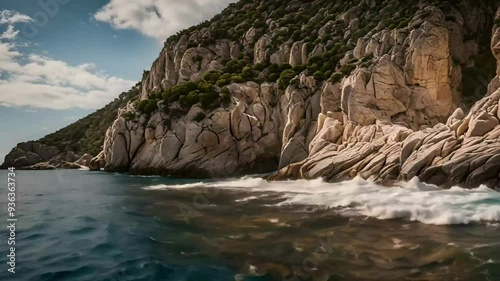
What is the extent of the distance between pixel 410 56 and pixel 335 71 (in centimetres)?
1190

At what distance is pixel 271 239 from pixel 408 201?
1085cm

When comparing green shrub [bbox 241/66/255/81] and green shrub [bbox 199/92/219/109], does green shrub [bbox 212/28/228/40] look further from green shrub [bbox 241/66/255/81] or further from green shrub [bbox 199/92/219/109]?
green shrub [bbox 199/92/219/109]

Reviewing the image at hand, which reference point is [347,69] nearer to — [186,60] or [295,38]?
[295,38]

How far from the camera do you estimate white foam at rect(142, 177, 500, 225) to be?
17906 mm

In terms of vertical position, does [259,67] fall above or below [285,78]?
above

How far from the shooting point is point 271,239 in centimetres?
1487

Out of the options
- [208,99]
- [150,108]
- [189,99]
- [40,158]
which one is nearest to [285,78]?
[208,99]

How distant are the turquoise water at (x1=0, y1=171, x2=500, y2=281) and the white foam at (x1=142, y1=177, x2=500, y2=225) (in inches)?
2.6

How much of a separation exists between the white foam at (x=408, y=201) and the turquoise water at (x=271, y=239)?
66mm

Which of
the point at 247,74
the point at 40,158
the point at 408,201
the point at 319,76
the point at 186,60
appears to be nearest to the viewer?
the point at 408,201

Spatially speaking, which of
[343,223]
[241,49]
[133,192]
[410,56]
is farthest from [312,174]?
[241,49]

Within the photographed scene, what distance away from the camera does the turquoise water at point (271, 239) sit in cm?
1139

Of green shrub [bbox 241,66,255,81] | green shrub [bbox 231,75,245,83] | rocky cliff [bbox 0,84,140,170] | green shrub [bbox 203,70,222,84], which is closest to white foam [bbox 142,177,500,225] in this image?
green shrub [bbox 231,75,245,83]

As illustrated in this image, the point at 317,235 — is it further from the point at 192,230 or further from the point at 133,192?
the point at 133,192
